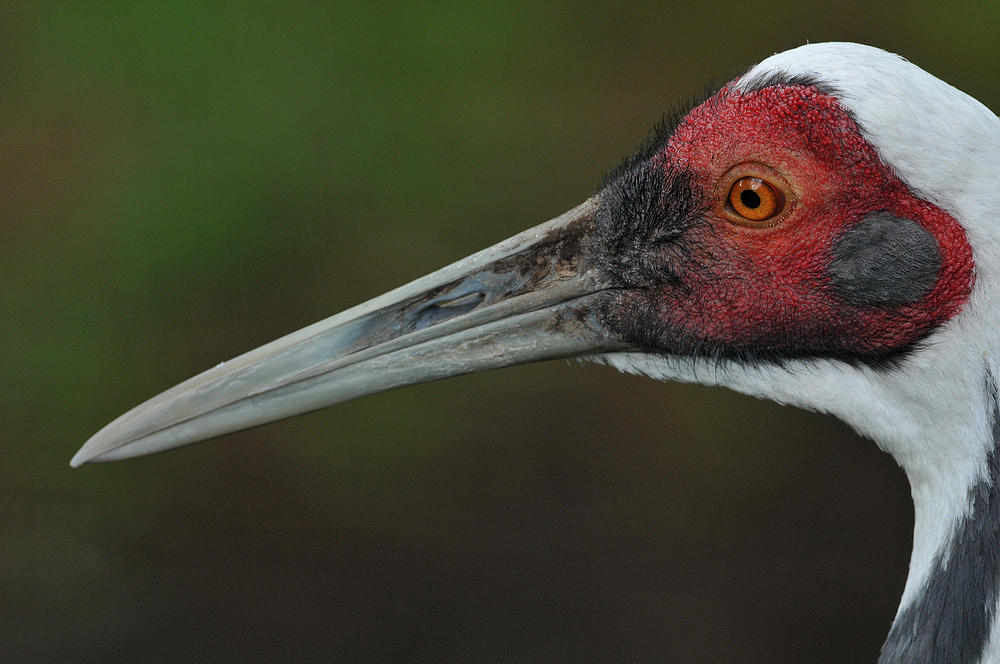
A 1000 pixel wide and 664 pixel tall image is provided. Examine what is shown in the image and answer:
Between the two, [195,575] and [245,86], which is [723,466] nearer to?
[195,575]

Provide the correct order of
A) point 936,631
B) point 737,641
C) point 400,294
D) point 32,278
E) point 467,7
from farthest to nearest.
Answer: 1. point 467,7
2. point 32,278
3. point 737,641
4. point 400,294
5. point 936,631

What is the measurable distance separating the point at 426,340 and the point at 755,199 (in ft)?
2.73

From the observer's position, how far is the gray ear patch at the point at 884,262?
206 cm

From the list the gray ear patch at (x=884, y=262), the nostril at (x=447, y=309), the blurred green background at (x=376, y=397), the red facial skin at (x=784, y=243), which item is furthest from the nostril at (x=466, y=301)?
the blurred green background at (x=376, y=397)

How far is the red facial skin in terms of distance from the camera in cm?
206

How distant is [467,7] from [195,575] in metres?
3.73

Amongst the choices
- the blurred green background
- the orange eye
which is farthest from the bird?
the blurred green background

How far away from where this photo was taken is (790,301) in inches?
86.5

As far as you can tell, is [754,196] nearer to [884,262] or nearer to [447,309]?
[884,262]

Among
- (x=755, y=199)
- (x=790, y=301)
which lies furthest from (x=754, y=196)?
(x=790, y=301)

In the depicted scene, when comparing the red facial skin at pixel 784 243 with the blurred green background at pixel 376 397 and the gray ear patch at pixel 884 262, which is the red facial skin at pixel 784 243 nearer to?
the gray ear patch at pixel 884 262

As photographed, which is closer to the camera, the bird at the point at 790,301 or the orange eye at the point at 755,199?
the bird at the point at 790,301

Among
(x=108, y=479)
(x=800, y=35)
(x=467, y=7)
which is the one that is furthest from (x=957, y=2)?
(x=108, y=479)

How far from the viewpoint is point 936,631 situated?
2.09m
